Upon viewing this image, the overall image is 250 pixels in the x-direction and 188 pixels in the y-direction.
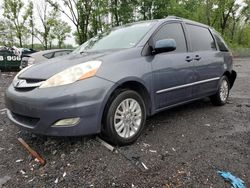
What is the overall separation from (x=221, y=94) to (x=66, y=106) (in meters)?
3.80

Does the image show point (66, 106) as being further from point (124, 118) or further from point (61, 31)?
point (61, 31)

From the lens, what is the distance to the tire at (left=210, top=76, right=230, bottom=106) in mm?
5751

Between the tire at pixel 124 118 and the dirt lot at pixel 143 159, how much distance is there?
0.45 feet

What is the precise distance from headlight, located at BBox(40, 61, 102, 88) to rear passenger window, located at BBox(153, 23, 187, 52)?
4.51ft

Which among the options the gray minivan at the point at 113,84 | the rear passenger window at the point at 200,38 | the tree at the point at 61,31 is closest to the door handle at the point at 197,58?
the gray minivan at the point at 113,84

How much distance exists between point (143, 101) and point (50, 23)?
32673 millimetres

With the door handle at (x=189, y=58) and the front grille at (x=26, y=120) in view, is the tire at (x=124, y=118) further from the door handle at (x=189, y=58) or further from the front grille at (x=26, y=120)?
the door handle at (x=189, y=58)

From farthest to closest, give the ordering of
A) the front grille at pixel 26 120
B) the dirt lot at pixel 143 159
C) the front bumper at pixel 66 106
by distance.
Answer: the front grille at pixel 26 120 → the front bumper at pixel 66 106 → the dirt lot at pixel 143 159

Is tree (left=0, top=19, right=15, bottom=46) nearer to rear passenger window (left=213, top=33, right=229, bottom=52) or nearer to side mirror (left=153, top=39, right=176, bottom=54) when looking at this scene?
rear passenger window (left=213, top=33, right=229, bottom=52)

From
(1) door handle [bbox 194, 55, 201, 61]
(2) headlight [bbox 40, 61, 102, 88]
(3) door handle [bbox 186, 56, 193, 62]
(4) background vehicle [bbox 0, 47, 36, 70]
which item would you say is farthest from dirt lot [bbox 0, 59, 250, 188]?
(4) background vehicle [bbox 0, 47, 36, 70]

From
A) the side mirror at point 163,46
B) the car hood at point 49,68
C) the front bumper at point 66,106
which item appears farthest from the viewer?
the side mirror at point 163,46

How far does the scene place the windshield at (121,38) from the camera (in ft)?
13.6

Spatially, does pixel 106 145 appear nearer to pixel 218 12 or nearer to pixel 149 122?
pixel 149 122

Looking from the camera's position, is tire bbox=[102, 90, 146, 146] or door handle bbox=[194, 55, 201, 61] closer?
tire bbox=[102, 90, 146, 146]
